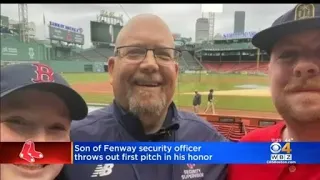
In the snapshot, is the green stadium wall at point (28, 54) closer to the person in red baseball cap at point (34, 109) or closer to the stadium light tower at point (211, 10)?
the person in red baseball cap at point (34, 109)

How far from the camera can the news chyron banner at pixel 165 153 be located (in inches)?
34.4

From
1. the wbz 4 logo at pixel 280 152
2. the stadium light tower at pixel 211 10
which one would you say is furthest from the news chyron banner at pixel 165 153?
the stadium light tower at pixel 211 10

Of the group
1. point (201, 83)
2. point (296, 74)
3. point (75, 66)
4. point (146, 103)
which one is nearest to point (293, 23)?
point (296, 74)

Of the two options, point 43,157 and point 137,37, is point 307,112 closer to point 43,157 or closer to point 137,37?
point 137,37

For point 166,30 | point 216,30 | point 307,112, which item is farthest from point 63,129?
point 307,112

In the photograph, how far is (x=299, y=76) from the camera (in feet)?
2.82

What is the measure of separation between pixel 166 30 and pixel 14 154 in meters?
0.56

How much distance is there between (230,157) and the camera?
89 centimetres

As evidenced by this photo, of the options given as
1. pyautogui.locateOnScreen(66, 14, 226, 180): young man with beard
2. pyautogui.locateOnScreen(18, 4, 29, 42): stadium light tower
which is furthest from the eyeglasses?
pyautogui.locateOnScreen(18, 4, 29, 42): stadium light tower

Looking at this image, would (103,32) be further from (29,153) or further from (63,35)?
(29,153)

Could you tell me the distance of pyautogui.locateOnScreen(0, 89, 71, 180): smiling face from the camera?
827 millimetres

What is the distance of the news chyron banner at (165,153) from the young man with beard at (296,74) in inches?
1.4

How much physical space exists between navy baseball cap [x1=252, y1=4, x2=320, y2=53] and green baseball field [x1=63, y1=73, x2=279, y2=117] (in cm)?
13

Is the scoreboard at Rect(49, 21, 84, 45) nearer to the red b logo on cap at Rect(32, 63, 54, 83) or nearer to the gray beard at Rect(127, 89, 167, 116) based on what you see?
the red b logo on cap at Rect(32, 63, 54, 83)
